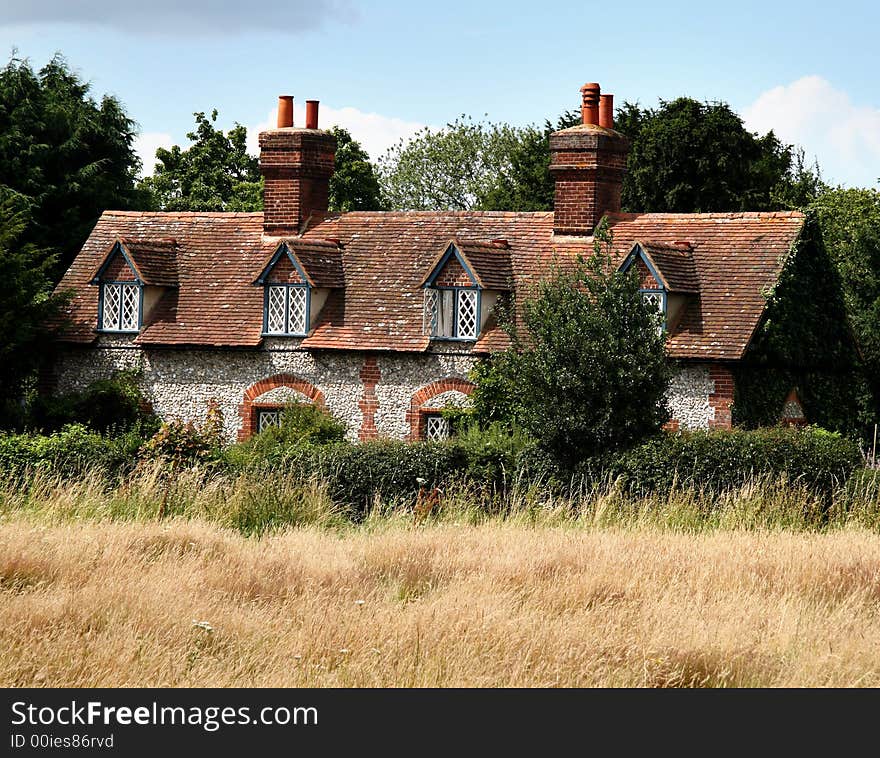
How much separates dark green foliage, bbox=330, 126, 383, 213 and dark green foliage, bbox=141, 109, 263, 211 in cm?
347

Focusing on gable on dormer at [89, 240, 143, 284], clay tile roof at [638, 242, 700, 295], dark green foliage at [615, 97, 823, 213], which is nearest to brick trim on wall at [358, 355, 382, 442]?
gable on dormer at [89, 240, 143, 284]

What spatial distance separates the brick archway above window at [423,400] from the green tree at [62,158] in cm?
1635

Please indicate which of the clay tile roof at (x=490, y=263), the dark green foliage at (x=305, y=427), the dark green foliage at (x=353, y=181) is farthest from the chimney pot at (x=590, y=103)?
the dark green foliage at (x=353, y=181)

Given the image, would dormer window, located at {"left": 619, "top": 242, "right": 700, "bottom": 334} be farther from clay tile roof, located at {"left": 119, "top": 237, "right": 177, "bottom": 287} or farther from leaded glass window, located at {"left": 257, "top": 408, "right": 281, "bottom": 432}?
clay tile roof, located at {"left": 119, "top": 237, "right": 177, "bottom": 287}

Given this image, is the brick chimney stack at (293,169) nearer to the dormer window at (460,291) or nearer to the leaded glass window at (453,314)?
the dormer window at (460,291)

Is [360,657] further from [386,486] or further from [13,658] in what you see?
[386,486]

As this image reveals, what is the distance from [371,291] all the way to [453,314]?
7.42ft

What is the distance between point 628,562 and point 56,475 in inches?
373

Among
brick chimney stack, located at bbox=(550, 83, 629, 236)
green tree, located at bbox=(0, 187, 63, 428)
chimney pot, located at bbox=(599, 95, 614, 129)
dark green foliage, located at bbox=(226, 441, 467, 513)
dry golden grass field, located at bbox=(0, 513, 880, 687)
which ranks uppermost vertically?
chimney pot, located at bbox=(599, 95, 614, 129)

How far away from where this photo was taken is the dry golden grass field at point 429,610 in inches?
398

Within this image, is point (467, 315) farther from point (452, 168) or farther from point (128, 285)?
point (452, 168)

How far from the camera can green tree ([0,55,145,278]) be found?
42625 mm

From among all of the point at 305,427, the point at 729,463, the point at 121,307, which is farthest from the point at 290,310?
the point at 729,463

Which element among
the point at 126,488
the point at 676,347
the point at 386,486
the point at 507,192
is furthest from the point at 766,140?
the point at 126,488
